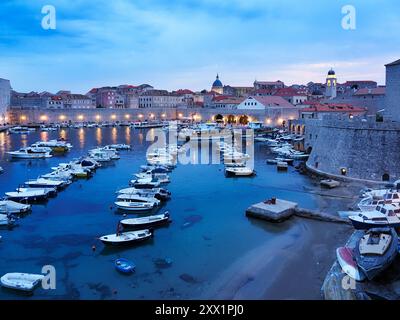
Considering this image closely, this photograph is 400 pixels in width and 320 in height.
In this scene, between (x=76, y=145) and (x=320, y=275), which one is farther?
(x=76, y=145)

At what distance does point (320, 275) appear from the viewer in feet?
33.1

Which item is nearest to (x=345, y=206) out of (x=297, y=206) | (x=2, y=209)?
(x=297, y=206)

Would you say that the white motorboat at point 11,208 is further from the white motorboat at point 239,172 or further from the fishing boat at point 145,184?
the white motorboat at point 239,172

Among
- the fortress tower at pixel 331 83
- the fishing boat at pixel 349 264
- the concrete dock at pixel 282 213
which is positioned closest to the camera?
the fishing boat at pixel 349 264

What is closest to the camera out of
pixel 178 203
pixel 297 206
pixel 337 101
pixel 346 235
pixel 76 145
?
pixel 346 235

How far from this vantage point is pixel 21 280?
9750 mm

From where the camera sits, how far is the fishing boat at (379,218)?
11867mm

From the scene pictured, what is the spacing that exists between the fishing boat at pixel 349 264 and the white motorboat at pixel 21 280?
7.07 metres

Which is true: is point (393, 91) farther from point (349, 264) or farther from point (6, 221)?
point (6, 221)

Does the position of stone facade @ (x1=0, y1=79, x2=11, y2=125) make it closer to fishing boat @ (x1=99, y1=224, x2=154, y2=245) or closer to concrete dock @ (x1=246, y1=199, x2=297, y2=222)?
fishing boat @ (x1=99, y1=224, x2=154, y2=245)

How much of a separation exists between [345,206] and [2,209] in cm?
1274

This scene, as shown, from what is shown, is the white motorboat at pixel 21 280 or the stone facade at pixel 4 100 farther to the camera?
the stone facade at pixel 4 100

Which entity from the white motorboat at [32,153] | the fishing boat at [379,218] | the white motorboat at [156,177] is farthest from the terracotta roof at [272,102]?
the fishing boat at [379,218]

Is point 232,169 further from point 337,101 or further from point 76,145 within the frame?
point 337,101
